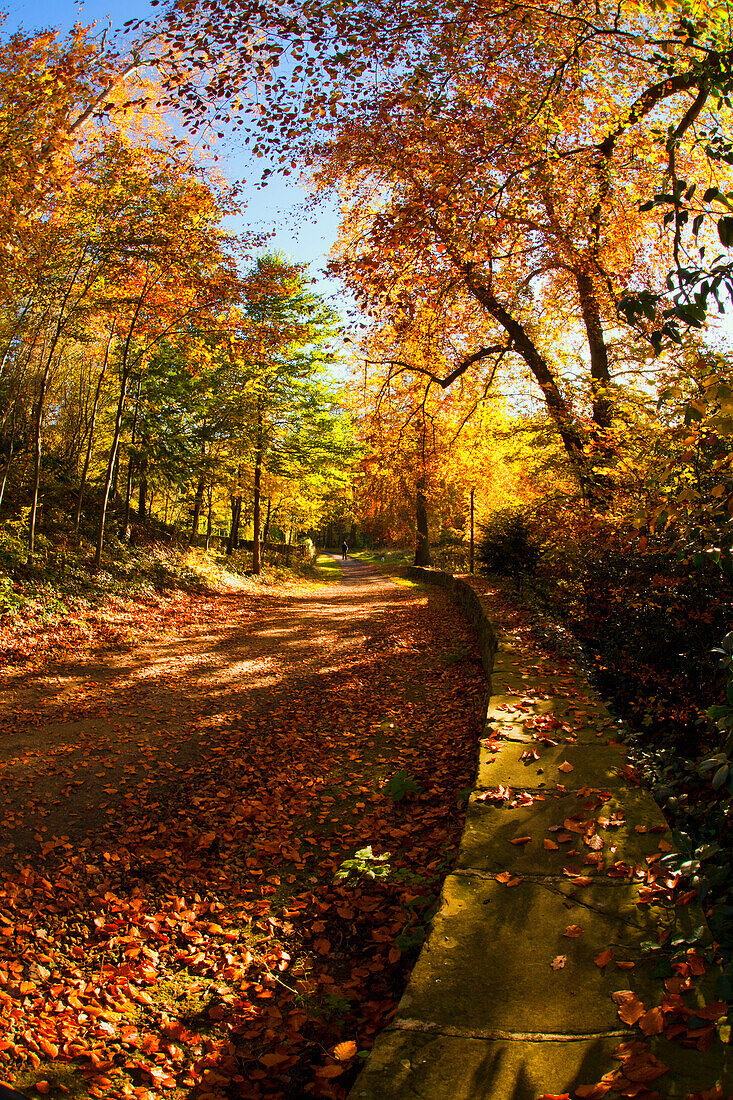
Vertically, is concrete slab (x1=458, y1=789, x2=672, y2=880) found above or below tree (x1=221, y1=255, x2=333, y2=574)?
below

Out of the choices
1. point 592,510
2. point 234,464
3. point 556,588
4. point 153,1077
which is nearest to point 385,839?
point 153,1077

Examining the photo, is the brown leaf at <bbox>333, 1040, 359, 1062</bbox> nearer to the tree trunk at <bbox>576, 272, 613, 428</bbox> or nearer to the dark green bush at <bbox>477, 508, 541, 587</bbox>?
the tree trunk at <bbox>576, 272, 613, 428</bbox>

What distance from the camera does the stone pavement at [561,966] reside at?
180 centimetres

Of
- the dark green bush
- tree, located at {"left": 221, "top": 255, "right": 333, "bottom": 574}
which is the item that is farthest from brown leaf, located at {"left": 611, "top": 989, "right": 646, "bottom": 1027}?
tree, located at {"left": 221, "top": 255, "right": 333, "bottom": 574}

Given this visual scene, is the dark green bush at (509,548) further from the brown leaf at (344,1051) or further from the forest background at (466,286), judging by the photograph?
the brown leaf at (344,1051)

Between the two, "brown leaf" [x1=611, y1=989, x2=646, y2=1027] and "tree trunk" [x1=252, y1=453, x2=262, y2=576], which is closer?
"brown leaf" [x1=611, y1=989, x2=646, y2=1027]

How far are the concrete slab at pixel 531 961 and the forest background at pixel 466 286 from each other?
2.00 feet

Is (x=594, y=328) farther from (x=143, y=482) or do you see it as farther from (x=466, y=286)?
(x=143, y=482)

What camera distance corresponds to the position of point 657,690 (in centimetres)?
489

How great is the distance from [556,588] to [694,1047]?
7277 millimetres

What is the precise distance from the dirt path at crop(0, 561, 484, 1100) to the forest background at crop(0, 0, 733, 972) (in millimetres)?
1854

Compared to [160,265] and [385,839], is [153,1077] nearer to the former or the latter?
[385,839]

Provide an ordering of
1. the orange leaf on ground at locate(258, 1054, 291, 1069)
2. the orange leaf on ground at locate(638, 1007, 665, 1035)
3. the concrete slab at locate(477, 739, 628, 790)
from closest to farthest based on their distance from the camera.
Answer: the orange leaf on ground at locate(638, 1007, 665, 1035)
the orange leaf on ground at locate(258, 1054, 291, 1069)
the concrete slab at locate(477, 739, 628, 790)

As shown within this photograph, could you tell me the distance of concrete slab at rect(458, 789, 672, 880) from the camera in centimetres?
292
